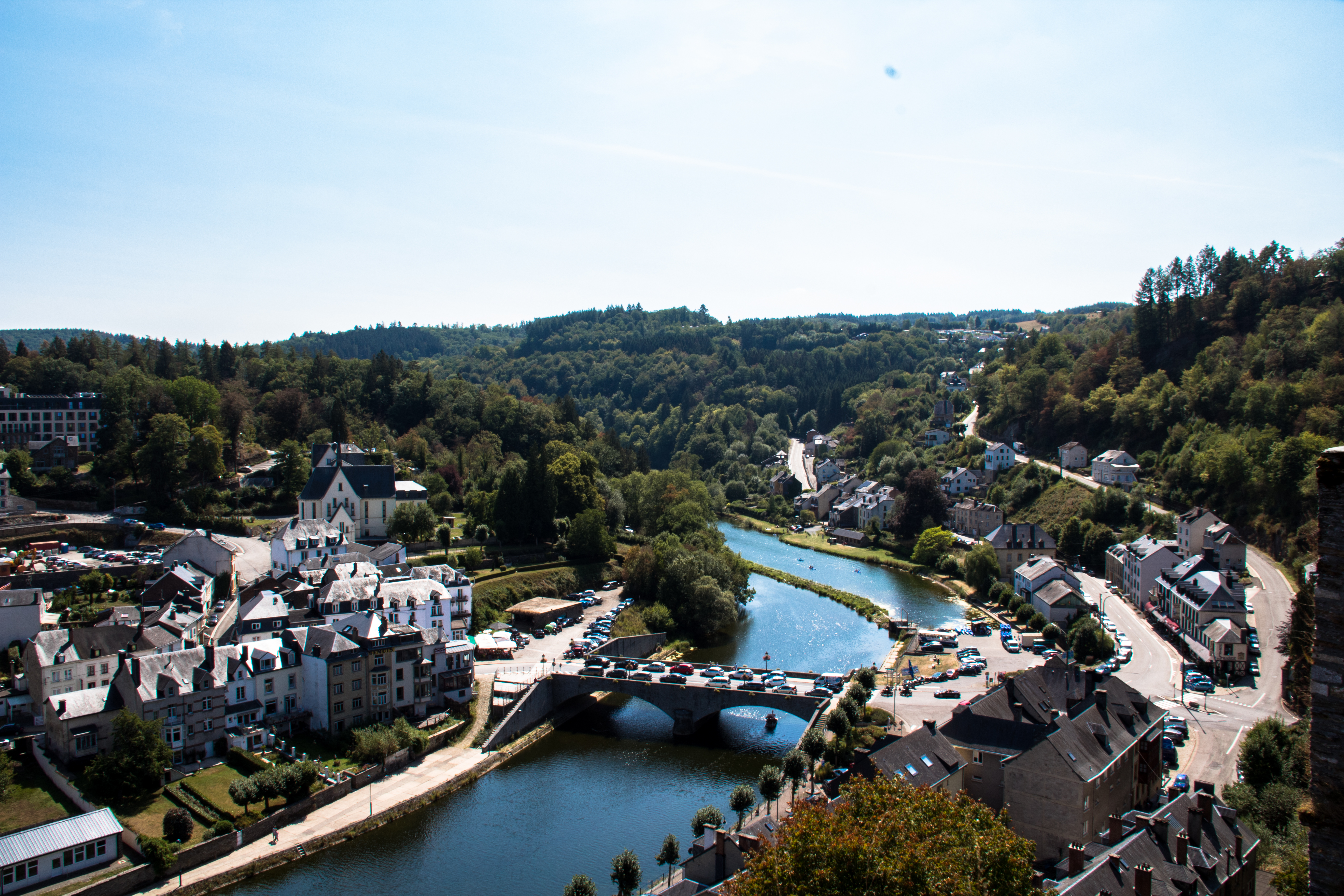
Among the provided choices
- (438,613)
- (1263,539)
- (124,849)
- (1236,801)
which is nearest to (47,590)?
(438,613)

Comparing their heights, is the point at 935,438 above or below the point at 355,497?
above

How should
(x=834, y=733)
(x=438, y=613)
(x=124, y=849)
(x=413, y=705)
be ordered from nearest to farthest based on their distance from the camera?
1. (x=124, y=849)
2. (x=834, y=733)
3. (x=413, y=705)
4. (x=438, y=613)

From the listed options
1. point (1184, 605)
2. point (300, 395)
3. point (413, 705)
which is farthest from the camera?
point (300, 395)

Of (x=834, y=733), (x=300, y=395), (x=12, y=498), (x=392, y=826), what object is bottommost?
(x=392, y=826)

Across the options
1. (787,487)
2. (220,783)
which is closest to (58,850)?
(220,783)

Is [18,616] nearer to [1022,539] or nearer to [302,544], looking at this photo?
[302,544]

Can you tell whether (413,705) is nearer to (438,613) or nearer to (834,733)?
(438,613)

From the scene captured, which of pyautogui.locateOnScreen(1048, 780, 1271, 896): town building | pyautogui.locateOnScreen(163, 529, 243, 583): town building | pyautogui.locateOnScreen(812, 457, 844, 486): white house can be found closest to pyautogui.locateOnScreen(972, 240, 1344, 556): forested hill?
pyautogui.locateOnScreen(812, 457, 844, 486): white house
